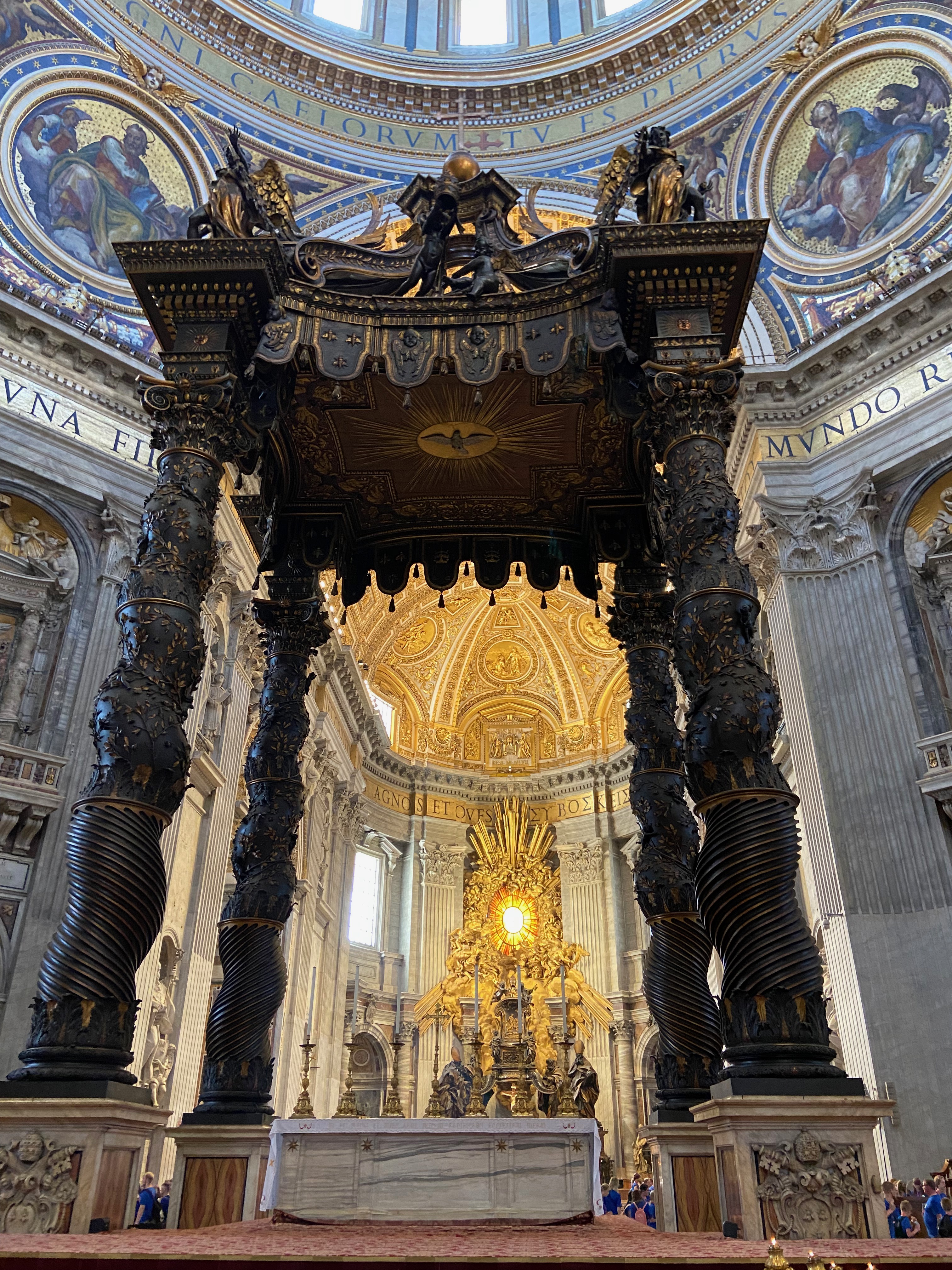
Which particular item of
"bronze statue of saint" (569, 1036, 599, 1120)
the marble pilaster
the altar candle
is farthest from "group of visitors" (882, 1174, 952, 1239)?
the altar candle

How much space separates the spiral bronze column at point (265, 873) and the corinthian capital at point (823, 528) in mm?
7696

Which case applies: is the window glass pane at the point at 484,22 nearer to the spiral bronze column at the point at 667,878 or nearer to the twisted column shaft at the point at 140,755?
the spiral bronze column at the point at 667,878

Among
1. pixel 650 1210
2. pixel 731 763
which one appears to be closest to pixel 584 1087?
pixel 650 1210

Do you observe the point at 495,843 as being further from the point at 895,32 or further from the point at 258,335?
the point at 258,335

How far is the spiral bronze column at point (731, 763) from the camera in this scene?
375 cm

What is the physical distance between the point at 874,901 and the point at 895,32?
1291cm

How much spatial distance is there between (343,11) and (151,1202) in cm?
2085

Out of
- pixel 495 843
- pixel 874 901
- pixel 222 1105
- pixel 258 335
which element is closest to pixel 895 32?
pixel 874 901

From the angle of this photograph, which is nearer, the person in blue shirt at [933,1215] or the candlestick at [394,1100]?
the person in blue shirt at [933,1215]

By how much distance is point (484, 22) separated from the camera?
19625 millimetres

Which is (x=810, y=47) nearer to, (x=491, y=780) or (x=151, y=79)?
(x=151, y=79)

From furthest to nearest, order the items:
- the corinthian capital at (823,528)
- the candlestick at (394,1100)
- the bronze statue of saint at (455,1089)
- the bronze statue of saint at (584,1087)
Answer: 1. the bronze statue of saint at (455,1089)
2. the bronze statue of saint at (584,1087)
3. the corinthian capital at (823,528)
4. the candlestick at (394,1100)

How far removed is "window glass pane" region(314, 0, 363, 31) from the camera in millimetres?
18719

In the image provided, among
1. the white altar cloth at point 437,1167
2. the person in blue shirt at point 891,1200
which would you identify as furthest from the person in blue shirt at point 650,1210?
the white altar cloth at point 437,1167
